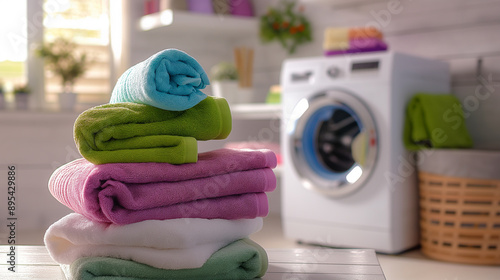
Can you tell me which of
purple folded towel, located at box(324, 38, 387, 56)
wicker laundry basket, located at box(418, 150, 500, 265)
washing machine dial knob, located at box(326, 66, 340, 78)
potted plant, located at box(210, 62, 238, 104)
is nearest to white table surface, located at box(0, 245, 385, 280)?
wicker laundry basket, located at box(418, 150, 500, 265)

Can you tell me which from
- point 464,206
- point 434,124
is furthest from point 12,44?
point 464,206

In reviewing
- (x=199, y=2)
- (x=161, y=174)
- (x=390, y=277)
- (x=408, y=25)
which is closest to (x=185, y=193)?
(x=161, y=174)

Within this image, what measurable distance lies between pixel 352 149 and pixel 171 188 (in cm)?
192

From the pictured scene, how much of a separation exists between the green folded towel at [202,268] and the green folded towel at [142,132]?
0.14 m

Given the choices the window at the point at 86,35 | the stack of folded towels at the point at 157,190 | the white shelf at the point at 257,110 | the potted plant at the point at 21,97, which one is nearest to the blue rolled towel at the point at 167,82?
the stack of folded towels at the point at 157,190

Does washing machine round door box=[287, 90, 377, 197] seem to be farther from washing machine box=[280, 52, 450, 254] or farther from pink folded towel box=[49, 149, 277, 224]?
pink folded towel box=[49, 149, 277, 224]

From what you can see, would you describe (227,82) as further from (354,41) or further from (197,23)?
(354,41)

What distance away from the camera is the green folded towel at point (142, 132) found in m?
0.81

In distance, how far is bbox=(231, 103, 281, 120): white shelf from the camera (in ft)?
10.2

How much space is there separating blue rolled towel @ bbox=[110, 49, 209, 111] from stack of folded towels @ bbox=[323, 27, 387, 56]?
2040 mm

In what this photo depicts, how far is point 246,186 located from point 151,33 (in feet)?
9.79

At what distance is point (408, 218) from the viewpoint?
267cm

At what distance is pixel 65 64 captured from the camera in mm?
3422

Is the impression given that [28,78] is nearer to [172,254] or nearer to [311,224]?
[311,224]
